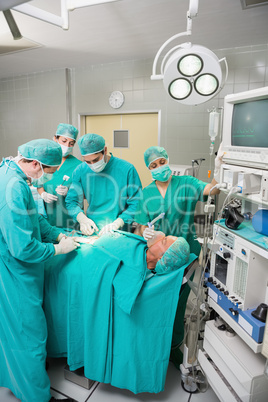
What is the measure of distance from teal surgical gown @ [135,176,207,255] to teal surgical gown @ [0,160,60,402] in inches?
33.1

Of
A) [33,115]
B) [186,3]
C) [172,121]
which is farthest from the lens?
[33,115]

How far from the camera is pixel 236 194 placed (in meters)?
1.26

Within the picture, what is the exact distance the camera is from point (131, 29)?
2.73 m

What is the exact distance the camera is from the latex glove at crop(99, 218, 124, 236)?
1.98 metres

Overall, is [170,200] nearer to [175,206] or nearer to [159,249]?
[175,206]

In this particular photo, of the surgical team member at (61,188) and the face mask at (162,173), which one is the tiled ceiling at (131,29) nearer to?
the surgical team member at (61,188)

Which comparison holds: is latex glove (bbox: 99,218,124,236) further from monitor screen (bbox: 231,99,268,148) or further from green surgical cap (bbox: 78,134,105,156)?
monitor screen (bbox: 231,99,268,148)

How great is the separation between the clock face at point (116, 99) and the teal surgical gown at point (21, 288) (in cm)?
288

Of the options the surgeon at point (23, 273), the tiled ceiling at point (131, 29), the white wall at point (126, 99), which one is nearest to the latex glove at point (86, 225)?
the surgeon at point (23, 273)

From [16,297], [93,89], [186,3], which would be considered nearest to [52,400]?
[16,297]

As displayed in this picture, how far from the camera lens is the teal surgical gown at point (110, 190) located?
216cm

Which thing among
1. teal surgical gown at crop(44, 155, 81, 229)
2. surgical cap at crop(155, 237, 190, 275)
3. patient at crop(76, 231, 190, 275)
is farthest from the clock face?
surgical cap at crop(155, 237, 190, 275)

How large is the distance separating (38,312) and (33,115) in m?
4.16

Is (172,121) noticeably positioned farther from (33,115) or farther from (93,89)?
(33,115)
